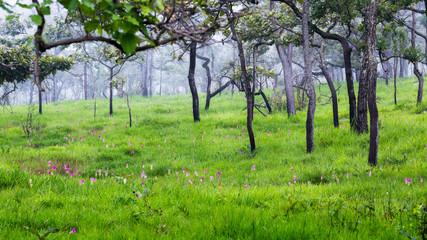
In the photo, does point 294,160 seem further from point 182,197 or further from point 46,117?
point 46,117

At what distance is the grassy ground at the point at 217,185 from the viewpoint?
320 centimetres

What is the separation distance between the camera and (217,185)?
5.30 m

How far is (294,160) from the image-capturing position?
678 centimetres

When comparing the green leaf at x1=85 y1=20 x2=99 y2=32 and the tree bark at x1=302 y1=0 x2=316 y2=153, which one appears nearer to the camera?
the green leaf at x1=85 y1=20 x2=99 y2=32

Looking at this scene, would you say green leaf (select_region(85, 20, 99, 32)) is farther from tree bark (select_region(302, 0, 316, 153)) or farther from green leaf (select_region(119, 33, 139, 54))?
tree bark (select_region(302, 0, 316, 153))

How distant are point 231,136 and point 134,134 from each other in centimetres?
356

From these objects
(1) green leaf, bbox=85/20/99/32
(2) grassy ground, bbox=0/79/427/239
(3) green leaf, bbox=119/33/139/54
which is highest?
(1) green leaf, bbox=85/20/99/32

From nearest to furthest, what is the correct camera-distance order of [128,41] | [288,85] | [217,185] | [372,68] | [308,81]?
[128,41] < [217,185] < [372,68] < [308,81] < [288,85]

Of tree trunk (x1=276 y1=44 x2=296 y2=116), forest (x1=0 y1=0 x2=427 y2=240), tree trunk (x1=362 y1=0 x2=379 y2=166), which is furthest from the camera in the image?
tree trunk (x1=276 y1=44 x2=296 y2=116)

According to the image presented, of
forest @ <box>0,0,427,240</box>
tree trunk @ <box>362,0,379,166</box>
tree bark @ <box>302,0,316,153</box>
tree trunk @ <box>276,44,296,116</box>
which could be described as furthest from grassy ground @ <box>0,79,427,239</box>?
tree trunk @ <box>276,44,296,116</box>

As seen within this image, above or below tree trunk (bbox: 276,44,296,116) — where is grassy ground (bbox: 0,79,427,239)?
below

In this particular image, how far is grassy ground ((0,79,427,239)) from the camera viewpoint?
320 centimetres

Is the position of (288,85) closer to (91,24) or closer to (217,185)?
(217,185)

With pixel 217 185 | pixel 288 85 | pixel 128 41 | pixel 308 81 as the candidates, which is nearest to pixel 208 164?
pixel 217 185
